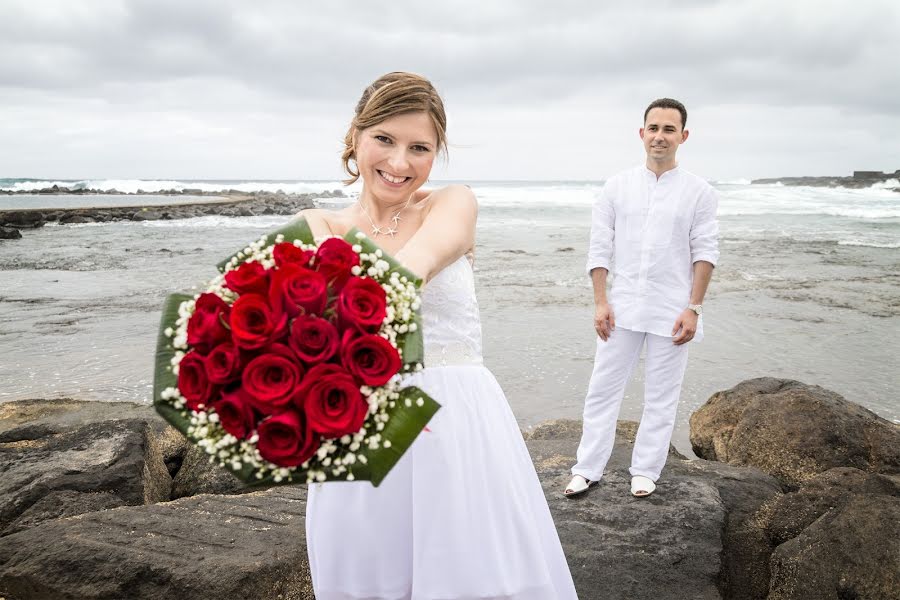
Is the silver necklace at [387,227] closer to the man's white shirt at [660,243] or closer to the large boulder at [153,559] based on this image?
the large boulder at [153,559]

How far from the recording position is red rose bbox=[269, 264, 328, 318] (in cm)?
141

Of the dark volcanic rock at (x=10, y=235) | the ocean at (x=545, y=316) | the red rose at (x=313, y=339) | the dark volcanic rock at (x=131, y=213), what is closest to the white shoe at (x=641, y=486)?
the ocean at (x=545, y=316)

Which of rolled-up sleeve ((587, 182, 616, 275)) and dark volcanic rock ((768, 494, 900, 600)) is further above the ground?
rolled-up sleeve ((587, 182, 616, 275))

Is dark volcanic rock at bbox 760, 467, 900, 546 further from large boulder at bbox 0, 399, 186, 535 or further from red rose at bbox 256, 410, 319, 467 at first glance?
large boulder at bbox 0, 399, 186, 535

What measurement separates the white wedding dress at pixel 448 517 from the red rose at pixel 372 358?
0.53m

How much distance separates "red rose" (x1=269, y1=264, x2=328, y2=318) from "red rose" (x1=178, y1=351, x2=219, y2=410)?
212 mm

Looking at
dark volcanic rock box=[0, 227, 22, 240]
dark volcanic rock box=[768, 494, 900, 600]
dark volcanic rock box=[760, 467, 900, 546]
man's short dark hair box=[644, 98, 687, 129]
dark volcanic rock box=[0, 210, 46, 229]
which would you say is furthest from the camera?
dark volcanic rock box=[0, 210, 46, 229]

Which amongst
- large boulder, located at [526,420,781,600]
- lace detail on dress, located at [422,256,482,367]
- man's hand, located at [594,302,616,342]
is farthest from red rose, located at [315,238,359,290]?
man's hand, located at [594,302,616,342]

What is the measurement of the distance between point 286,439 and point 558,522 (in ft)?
8.48

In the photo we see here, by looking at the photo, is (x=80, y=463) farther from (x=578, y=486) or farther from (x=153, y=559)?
(x=578, y=486)

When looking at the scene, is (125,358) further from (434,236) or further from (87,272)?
(87,272)

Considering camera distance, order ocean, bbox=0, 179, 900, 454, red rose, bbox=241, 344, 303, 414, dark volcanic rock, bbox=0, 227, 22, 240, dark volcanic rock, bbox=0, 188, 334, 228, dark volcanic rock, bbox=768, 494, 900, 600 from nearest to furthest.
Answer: red rose, bbox=241, 344, 303, 414, dark volcanic rock, bbox=768, 494, 900, 600, ocean, bbox=0, 179, 900, 454, dark volcanic rock, bbox=0, 227, 22, 240, dark volcanic rock, bbox=0, 188, 334, 228

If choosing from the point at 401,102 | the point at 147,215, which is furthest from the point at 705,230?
the point at 147,215

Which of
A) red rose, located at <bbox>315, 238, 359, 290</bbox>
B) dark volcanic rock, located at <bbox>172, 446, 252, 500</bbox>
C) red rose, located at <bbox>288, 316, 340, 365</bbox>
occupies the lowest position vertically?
dark volcanic rock, located at <bbox>172, 446, 252, 500</bbox>
